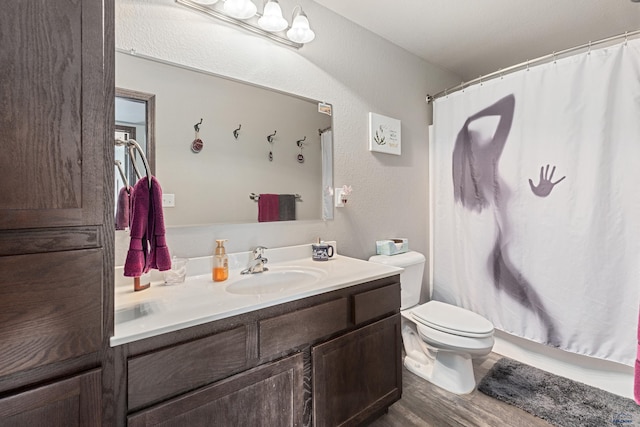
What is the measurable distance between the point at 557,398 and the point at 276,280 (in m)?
1.71

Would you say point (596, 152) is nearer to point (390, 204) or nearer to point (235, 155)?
point (390, 204)

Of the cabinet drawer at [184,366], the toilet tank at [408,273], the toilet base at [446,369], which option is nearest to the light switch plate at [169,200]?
the cabinet drawer at [184,366]

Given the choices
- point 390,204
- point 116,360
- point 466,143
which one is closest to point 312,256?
point 390,204

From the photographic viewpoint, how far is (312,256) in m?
1.67

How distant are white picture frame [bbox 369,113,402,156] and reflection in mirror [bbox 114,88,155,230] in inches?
52.3

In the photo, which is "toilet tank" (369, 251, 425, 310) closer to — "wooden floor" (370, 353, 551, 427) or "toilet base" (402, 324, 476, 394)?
"toilet base" (402, 324, 476, 394)

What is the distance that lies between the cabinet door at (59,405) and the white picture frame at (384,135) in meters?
1.81

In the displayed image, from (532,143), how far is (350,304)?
5.34 ft

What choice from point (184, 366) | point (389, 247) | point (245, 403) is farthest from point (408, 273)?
point (184, 366)

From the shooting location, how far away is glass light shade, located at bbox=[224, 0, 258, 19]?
1331 millimetres

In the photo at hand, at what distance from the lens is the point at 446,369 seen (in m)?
1.71

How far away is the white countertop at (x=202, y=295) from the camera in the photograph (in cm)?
81

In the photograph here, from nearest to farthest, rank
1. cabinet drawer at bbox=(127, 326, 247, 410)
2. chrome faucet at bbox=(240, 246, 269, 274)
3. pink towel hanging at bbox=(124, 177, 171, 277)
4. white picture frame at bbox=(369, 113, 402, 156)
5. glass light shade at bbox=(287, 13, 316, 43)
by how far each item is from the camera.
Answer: cabinet drawer at bbox=(127, 326, 247, 410), pink towel hanging at bbox=(124, 177, 171, 277), chrome faucet at bbox=(240, 246, 269, 274), glass light shade at bbox=(287, 13, 316, 43), white picture frame at bbox=(369, 113, 402, 156)

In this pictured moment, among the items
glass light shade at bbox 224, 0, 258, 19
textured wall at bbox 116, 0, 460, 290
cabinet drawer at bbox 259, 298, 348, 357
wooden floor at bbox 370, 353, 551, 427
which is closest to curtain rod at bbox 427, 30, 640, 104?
textured wall at bbox 116, 0, 460, 290
